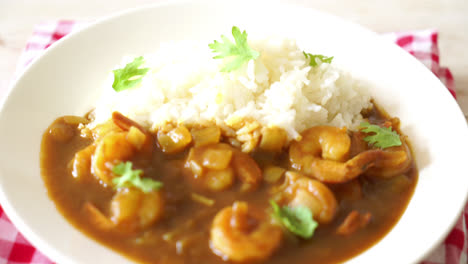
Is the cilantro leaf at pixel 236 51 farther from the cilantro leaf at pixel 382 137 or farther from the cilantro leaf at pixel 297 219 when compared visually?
the cilantro leaf at pixel 297 219

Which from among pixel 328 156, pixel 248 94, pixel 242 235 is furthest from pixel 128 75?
pixel 242 235

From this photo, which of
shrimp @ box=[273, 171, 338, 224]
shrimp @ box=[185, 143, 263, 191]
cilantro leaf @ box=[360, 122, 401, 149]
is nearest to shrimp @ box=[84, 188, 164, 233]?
shrimp @ box=[185, 143, 263, 191]

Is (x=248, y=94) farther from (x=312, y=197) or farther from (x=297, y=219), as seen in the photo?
(x=297, y=219)

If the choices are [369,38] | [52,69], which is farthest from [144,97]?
[369,38]

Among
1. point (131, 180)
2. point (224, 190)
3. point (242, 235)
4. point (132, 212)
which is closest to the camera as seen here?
point (242, 235)

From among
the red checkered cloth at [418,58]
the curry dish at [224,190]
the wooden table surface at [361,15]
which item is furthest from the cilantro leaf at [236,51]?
the wooden table surface at [361,15]
